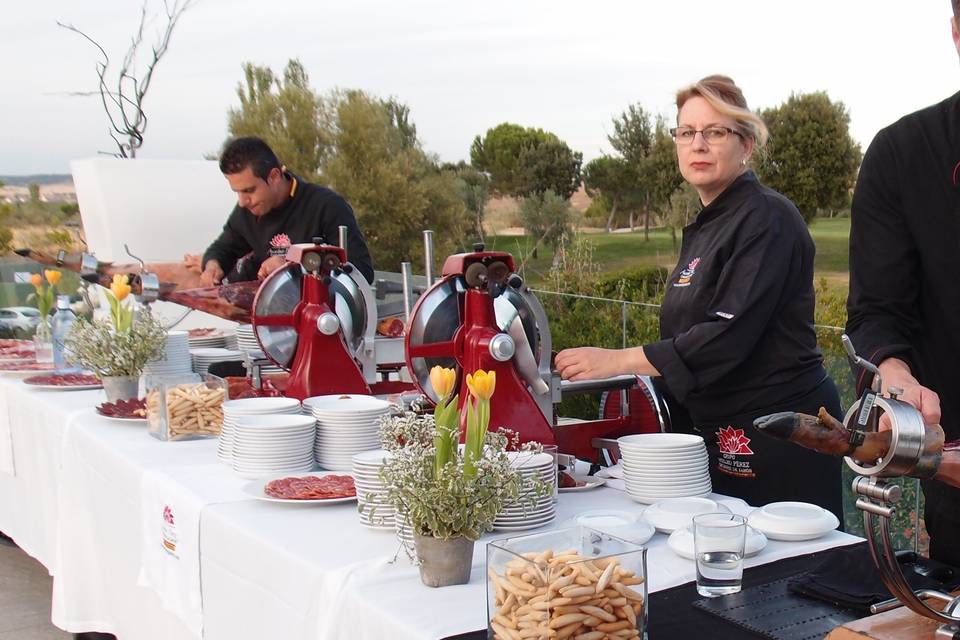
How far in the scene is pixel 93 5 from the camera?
512 inches

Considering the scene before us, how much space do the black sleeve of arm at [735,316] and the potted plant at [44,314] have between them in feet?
8.97

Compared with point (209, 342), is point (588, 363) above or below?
above

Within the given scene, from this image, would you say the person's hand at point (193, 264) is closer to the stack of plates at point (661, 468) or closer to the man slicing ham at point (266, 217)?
the man slicing ham at point (266, 217)

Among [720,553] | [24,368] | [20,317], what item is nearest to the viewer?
[720,553]

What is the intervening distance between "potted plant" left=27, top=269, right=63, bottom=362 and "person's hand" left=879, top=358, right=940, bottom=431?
3.43 metres

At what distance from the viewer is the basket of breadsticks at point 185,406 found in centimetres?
297

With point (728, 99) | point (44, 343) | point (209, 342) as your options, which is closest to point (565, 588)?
point (728, 99)

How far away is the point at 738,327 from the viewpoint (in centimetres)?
253

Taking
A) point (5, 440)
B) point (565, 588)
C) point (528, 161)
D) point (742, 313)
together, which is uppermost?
point (528, 161)

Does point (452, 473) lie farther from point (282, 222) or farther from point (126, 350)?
point (282, 222)

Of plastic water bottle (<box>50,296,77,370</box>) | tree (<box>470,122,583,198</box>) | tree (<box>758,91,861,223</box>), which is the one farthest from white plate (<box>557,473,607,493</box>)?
tree (<box>470,122,583,198</box>)

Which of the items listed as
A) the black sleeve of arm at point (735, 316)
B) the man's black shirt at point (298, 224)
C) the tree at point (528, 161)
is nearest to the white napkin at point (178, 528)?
the black sleeve of arm at point (735, 316)

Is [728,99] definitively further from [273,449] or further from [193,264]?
[193,264]

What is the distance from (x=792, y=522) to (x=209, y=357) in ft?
8.83
